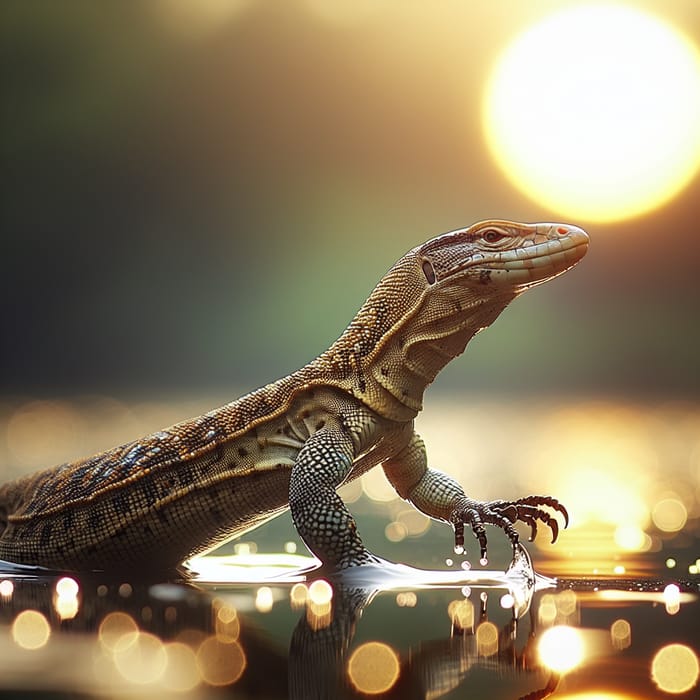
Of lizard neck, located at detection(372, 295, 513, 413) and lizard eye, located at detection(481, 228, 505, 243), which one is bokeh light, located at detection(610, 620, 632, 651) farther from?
lizard eye, located at detection(481, 228, 505, 243)

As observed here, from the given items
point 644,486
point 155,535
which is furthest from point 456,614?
point 644,486

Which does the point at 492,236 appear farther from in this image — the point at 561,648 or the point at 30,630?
the point at 30,630

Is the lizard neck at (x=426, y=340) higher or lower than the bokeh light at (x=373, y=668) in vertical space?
higher

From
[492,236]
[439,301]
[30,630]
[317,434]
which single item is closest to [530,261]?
[492,236]

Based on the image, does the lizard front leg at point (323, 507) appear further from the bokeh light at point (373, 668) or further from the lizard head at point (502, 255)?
the bokeh light at point (373, 668)

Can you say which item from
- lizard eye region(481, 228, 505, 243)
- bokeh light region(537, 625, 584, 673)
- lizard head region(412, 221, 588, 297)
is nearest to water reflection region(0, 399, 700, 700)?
bokeh light region(537, 625, 584, 673)

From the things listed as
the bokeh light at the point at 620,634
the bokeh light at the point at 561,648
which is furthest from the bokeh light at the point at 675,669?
the bokeh light at the point at 561,648

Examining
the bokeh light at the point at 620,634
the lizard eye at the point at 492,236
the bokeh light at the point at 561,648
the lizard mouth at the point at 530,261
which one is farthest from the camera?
the lizard eye at the point at 492,236

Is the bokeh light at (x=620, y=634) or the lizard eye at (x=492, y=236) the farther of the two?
the lizard eye at (x=492, y=236)
